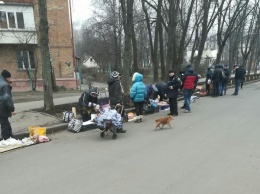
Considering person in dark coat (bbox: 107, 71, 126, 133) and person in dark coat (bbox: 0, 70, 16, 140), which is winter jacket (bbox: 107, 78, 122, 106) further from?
person in dark coat (bbox: 0, 70, 16, 140)

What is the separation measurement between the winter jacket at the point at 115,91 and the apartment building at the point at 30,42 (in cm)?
1496

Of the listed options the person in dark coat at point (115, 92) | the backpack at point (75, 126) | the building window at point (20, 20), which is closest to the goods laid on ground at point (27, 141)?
the backpack at point (75, 126)

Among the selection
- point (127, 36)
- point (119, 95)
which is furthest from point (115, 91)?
point (127, 36)

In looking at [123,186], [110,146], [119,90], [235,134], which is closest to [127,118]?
[119,90]

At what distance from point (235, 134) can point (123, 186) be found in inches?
161

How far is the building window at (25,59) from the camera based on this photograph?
23698 millimetres

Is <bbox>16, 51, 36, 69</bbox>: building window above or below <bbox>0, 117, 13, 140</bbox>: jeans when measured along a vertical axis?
above

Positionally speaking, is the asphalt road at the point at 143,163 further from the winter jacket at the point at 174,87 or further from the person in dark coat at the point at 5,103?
the winter jacket at the point at 174,87

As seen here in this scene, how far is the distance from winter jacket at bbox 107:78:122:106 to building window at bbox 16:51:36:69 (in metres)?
17.5

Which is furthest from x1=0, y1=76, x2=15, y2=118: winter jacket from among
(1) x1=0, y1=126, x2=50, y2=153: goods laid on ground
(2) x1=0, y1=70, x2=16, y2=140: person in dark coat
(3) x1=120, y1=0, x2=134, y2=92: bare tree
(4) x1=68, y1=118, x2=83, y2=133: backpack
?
(3) x1=120, y1=0, x2=134, y2=92: bare tree

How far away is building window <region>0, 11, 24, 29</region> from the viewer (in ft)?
74.3

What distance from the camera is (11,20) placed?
22953mm

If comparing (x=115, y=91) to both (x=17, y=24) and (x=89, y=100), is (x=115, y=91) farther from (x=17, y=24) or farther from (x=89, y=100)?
(x=17, y=24)

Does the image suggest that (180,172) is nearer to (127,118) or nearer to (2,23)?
(127,118)
